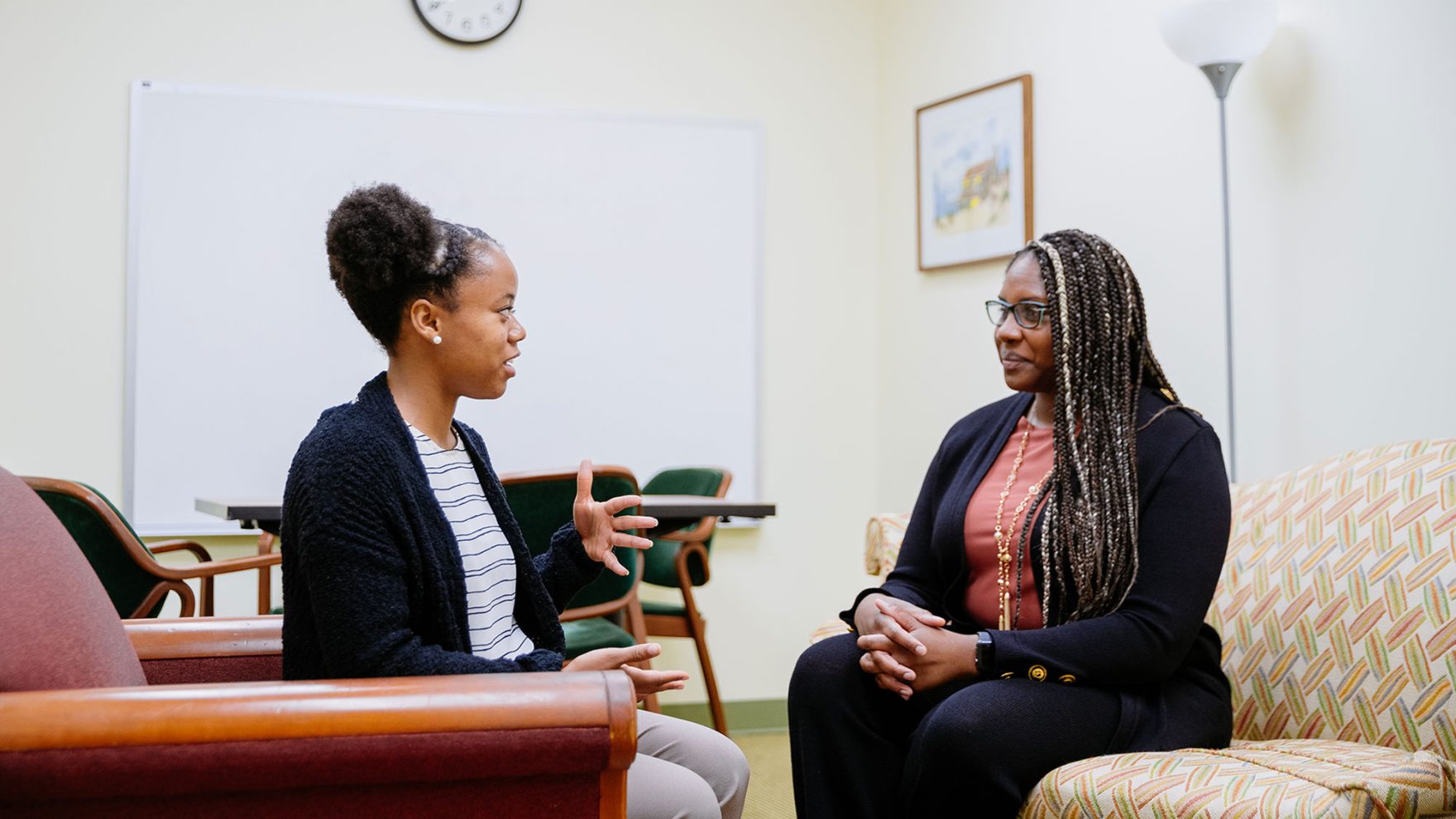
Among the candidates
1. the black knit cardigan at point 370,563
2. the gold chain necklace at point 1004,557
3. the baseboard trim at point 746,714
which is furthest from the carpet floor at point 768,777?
the black knit cardigan at point 370,563

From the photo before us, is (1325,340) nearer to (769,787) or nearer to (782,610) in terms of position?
(769,787)

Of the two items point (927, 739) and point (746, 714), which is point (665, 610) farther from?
point (927, 739)

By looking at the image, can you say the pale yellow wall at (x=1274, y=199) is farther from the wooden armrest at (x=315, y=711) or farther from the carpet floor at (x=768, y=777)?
the wooden armrest at (x=315, y=711)

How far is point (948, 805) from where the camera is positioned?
1.81 metres

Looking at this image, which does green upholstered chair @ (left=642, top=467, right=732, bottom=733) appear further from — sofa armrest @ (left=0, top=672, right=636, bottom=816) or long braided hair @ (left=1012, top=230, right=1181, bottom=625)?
sofa armrest @ (left=0, top=672, right=636, bottom=816)

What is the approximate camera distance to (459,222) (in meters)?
4.24

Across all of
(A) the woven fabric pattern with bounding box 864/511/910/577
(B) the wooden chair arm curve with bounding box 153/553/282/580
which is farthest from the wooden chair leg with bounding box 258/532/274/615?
(A) the woven fabric pattern with bounding box 864/511/910/577

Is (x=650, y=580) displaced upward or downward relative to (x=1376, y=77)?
downward

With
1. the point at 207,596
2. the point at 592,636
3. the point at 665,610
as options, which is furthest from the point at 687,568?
the point at 207,596

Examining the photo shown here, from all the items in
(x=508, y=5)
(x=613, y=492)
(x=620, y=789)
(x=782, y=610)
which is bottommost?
(x=782, y=610)

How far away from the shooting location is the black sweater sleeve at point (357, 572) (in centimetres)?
138

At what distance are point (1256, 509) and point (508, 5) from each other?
3.11 metres

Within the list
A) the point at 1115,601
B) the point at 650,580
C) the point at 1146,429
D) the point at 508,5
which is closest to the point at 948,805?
the point at 1115,601

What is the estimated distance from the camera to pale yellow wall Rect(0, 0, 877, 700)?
3947 millimetres
